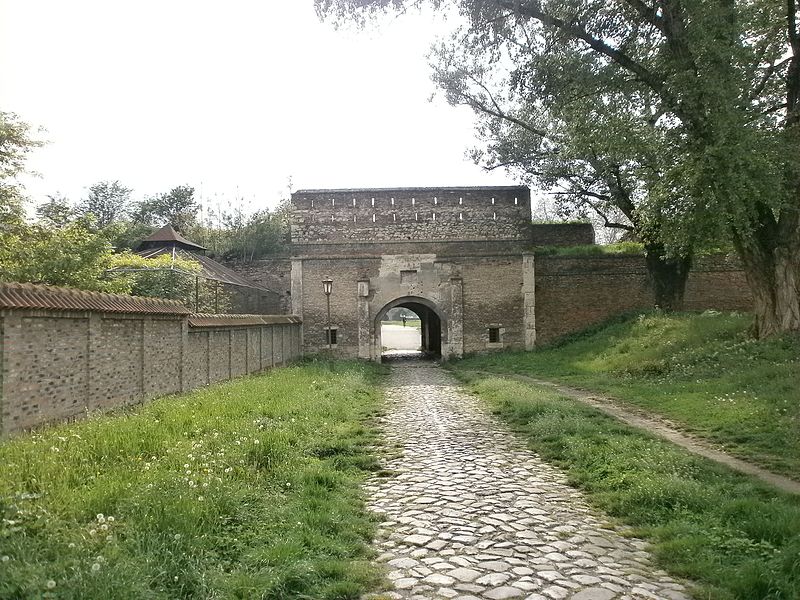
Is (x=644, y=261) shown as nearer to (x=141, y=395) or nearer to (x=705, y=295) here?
(x=705, y=295)

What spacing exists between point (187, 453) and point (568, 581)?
406 cm

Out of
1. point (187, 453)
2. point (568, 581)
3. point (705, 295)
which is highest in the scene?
point (705, 295)

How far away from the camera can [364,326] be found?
2319 cm

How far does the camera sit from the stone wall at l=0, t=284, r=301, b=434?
6988 mm

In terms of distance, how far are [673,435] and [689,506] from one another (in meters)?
3.74

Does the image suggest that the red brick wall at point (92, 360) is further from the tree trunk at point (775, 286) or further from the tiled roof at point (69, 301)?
the tree trunk at point (775, 286)

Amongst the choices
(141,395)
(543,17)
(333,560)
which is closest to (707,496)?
(333,560)

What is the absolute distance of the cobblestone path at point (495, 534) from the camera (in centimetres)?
382

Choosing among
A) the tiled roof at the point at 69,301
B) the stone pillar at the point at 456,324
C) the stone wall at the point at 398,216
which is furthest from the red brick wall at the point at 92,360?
the stone pillar at the point at 456,324

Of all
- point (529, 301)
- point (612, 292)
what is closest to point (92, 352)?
point (529, 301)

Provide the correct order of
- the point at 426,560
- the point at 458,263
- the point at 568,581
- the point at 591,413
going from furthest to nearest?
the point at 458,263 < the point at 591,413 < the point at 426,560 < the point at 568,581

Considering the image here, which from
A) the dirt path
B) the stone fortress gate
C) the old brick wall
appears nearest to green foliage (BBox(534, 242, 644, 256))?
the old brick wall

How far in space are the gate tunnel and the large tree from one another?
1162 cm

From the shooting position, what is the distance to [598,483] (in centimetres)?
611
